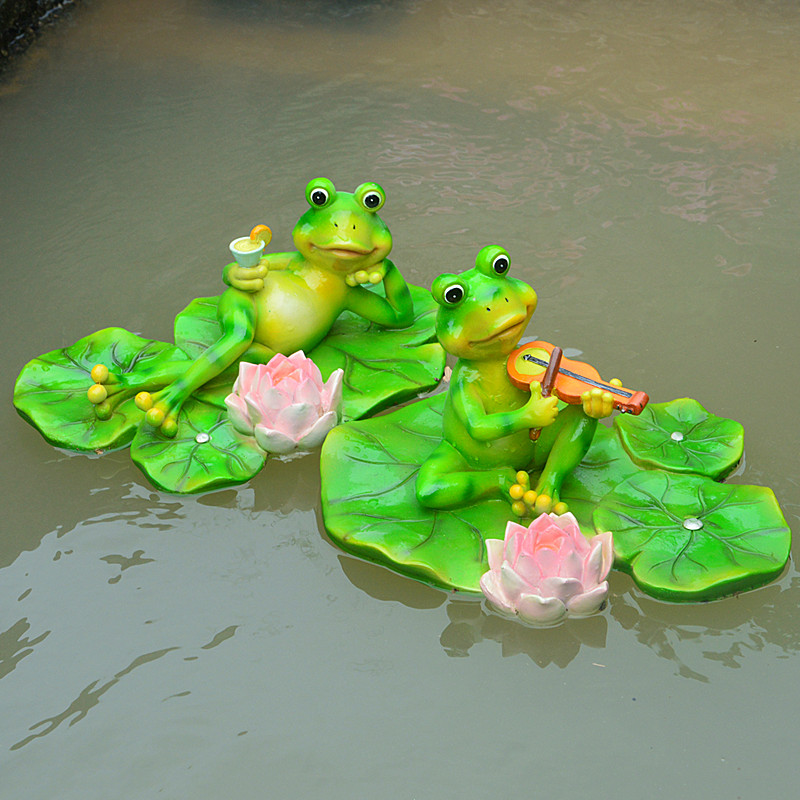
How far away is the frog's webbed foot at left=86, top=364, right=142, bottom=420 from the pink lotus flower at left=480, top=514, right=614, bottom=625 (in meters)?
0.91

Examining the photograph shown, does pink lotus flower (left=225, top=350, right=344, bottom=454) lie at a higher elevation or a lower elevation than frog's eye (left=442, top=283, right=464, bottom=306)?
lower

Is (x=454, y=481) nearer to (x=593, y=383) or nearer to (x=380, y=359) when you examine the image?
(x=593, y=383)

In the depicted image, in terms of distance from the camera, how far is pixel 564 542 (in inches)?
66.3

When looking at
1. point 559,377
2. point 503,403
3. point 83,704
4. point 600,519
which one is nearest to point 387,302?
point 503,403

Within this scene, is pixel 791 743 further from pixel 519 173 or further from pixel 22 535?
pixel 519 173

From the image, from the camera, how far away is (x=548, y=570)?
1.70 meters

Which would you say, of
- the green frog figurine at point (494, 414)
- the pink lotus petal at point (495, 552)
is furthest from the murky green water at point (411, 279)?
the green frog figurine at point (494, 414)

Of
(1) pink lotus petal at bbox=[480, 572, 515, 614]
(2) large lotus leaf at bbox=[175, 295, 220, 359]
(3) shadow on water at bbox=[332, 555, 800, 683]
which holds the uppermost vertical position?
(2) large lotus leaf at bbox=[175, 295, 220, 359]

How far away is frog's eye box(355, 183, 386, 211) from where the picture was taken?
2166 millimetres

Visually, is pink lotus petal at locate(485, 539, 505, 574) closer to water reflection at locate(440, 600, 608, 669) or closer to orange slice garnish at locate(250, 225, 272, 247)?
water reflection at locate(440, 600, 608, 669)

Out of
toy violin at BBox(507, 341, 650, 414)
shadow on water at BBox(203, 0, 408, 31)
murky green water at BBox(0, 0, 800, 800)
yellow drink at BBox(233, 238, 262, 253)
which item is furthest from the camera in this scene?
shadow on water at BBox(203, 0, 408, 31)

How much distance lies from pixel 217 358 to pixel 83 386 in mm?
333

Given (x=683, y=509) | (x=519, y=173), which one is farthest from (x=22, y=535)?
(x=519, y=173)

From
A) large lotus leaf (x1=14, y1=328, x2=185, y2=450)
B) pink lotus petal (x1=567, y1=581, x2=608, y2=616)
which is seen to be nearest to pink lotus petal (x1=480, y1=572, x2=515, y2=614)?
pink lotus petal (x1=567, y1=581, x2=608, y2=616)
